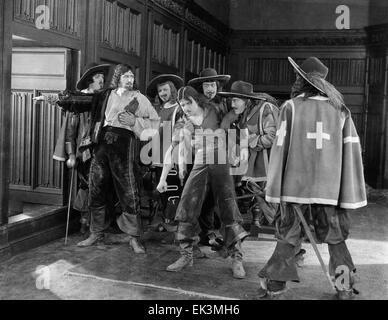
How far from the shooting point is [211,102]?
4.25m

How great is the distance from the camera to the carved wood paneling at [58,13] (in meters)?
4.40

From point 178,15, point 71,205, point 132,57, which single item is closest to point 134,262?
point 71,205

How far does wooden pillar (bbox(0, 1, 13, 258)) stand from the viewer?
4.14 metres

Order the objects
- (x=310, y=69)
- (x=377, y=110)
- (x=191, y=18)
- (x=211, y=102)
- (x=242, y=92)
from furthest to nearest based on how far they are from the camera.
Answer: (x=377, y=110), (x=191, y=18), (x=242, y=92), (x=211, y=102), (x=310, y=69)

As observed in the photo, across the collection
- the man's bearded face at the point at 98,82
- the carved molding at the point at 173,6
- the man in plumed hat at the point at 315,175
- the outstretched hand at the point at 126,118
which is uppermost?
the carved molding at the point at 173,6

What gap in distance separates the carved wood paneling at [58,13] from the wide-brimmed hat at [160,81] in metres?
0.89

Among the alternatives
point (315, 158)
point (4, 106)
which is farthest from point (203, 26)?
point (315, 158)

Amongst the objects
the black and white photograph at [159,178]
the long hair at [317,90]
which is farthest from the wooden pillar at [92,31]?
the long hair at [317,90]

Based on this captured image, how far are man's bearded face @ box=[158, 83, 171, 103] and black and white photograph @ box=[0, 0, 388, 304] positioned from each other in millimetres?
11

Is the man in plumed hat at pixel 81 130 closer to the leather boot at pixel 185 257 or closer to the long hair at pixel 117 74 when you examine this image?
the long hair at pixel 117 74

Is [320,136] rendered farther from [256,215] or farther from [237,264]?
[256,215]

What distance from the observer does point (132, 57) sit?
6391 millimetres

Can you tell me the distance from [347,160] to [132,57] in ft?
12.2

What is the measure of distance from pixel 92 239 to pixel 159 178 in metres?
0.97
